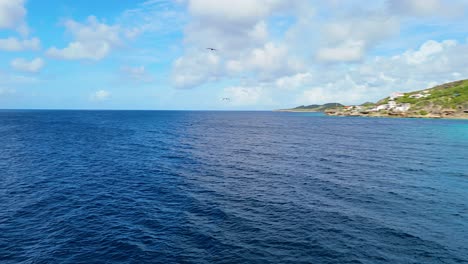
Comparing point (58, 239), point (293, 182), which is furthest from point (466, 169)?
point (58, 239)

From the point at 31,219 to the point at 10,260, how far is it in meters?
11.7

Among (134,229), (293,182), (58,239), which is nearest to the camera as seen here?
(58,239)

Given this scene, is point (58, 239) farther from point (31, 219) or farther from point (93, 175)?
point (93, 175)

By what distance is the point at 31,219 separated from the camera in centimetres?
4125

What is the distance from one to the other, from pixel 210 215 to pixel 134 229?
1115 cm

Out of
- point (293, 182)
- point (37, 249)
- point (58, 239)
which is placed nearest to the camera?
point (37, 249)

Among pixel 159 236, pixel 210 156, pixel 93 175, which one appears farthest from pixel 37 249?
pixel 210 156

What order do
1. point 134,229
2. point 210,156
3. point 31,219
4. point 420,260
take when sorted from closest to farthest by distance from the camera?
point 420,260 → point 134,229 → point 31,219 → point 210,156

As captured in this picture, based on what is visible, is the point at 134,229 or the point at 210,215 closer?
the point at 134,229

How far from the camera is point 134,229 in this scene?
3847cm

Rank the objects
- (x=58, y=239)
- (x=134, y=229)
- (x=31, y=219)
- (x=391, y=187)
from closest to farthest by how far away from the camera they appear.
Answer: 1. (x=58, y=239)
2. (x=134, y=229)
3. (x=31, y=219)
4. (x=391, y=187)

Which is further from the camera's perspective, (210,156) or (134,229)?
(210,156)

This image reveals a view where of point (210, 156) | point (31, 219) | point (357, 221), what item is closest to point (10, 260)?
point (31, 219)

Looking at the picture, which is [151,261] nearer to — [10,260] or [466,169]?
[10,260]
